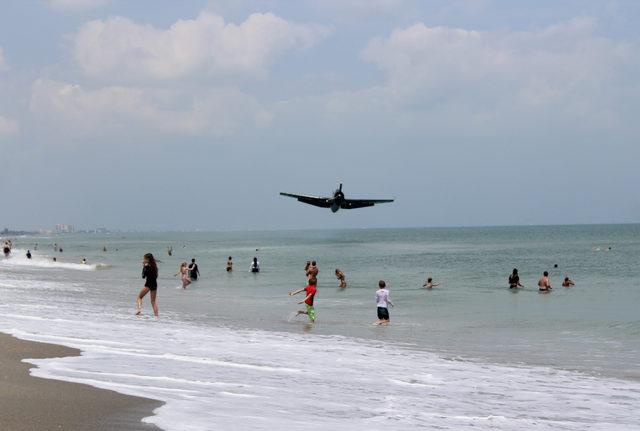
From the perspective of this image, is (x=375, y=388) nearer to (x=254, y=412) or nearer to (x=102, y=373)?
(x=254, y=412)

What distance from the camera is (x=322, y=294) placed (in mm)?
29812

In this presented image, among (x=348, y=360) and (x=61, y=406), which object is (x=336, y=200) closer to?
(x=348, y=360)

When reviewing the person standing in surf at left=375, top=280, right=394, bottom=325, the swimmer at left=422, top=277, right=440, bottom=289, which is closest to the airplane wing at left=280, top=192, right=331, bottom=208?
the swimmer at left=422, top=277, right=440, bottom=289

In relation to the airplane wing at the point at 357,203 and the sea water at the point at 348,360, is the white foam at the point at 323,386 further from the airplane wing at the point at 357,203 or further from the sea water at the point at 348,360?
the airplane wing at the point at 357,203

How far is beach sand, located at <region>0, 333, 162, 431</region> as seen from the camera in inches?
240

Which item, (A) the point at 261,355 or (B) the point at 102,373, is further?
(A) the point at 261,355

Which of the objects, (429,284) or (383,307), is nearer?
(383,307)

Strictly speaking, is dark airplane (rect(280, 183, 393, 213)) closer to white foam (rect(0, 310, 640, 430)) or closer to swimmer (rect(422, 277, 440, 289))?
swimmer (rect(422, 277, 440, 289))

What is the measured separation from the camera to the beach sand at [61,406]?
240 inches

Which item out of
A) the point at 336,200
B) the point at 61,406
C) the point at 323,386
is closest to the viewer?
the point at 61,406

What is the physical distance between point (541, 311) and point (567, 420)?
16597 mm

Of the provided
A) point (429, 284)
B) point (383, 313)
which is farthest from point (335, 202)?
point (383, 313)

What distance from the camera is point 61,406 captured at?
6.73m

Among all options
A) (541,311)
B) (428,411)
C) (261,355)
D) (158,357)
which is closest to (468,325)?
(541,311)
